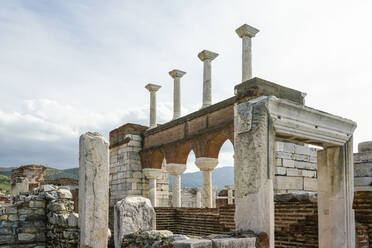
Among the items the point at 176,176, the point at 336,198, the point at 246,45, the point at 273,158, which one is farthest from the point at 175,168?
the point at 273,158

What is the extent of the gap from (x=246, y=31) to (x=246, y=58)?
0.84m

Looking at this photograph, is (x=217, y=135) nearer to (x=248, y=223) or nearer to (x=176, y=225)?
(x=176, y=225)

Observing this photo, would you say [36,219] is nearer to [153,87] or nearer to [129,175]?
[129,175]

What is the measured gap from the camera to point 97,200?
6.67m

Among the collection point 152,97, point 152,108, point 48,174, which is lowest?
point 48,174

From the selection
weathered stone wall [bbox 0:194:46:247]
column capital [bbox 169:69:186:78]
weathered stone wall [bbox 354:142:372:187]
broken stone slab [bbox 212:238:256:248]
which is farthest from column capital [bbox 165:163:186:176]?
broken stone slab [bbox 212:238:256:248]

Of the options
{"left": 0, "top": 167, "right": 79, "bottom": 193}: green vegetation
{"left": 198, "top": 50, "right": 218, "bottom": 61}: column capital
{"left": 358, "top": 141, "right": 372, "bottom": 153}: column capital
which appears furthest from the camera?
{"left": 0, "top": 167, "right": 79, "bottom": 193}: green vegetation

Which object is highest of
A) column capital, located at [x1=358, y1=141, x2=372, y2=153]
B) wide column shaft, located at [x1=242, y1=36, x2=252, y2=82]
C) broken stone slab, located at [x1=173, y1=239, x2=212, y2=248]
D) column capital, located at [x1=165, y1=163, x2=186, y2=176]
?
wide column shaft, located at [x1=242, y1=36, x2=252, y2=82]

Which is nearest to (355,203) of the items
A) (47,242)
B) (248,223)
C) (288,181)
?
(288,181)

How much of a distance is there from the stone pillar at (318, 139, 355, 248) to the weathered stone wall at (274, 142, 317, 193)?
5.99ft

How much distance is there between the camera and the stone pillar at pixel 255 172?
4.24m

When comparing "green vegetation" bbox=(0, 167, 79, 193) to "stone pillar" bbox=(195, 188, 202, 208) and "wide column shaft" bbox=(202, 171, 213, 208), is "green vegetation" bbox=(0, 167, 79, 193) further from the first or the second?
"wide column shaft" bbox=(202, 171, 213, 208)

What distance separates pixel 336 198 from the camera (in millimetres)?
5328

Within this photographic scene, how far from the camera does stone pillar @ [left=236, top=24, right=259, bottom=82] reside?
11281 mm
